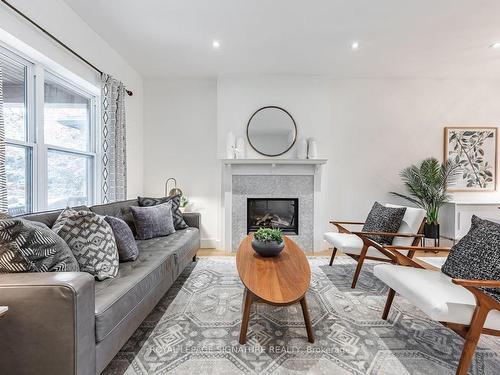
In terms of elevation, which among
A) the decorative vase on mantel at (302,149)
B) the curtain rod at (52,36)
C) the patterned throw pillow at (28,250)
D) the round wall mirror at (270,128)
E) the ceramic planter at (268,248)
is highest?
the curtain rod at (52,36)

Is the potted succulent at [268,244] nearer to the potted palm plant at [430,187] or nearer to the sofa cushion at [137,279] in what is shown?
the sofa cushion at [137,279]

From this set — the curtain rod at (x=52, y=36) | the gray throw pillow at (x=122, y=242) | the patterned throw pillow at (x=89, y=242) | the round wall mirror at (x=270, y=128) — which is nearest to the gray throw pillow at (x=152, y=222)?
the gray throw pillow at (x=122, y=242)

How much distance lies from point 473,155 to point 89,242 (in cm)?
532

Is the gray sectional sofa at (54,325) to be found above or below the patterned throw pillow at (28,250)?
below

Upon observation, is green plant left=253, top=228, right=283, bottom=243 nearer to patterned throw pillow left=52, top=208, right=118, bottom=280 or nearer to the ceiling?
patterned throw pillow left=52, top=208, right=118, bottom=280

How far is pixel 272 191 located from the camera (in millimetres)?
4062

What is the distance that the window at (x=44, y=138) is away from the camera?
2193 millimetres

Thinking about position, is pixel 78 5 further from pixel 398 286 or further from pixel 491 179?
pixel 491 179

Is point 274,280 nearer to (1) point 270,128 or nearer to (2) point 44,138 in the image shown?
(2) point 44,138

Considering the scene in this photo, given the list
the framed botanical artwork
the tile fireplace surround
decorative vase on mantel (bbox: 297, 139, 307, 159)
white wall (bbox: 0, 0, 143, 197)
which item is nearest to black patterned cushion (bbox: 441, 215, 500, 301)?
the tile fireplace surround

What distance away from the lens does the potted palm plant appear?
3.89 metres

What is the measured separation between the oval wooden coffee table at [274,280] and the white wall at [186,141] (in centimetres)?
208

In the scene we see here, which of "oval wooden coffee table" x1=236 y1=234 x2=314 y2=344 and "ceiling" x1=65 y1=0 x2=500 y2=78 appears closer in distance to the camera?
"oval wooden coffee table" x1=236 y1=234 x2=314 y2=344

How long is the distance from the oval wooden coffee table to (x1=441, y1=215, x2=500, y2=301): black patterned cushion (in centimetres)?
94
